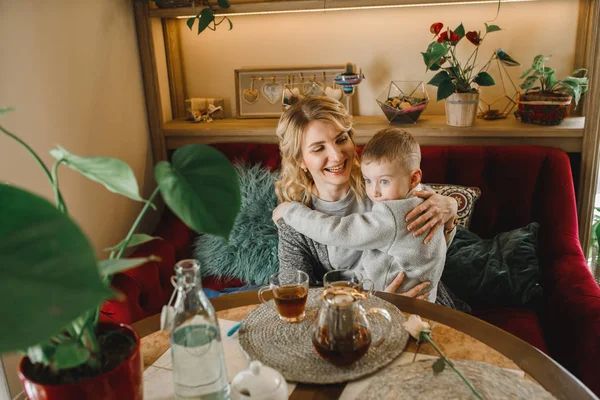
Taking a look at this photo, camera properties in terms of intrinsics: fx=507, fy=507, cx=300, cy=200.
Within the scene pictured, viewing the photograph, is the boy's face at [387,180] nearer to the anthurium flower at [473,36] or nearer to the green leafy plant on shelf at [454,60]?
the green leafy plant on shelf at [454,60]

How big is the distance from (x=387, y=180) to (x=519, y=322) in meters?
0.72

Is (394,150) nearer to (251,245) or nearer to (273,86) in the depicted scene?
(251,245)

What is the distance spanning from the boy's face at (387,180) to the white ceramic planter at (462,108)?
0.78m

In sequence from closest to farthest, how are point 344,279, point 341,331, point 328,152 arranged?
point 341,331, point 344,279, point 328,152

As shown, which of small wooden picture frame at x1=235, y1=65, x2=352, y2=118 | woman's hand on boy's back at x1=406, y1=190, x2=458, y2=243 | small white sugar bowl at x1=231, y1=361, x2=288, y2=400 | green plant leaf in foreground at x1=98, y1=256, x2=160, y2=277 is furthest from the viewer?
small wooden picture frame at x1=235, y1=65, x2=352, y2=118

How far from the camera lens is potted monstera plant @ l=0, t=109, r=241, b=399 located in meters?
0.41

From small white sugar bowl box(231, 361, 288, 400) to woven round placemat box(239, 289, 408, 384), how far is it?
0.57ft

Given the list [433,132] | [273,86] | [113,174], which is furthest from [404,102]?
[113,174]

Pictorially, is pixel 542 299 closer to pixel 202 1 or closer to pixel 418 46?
pixel 418 46

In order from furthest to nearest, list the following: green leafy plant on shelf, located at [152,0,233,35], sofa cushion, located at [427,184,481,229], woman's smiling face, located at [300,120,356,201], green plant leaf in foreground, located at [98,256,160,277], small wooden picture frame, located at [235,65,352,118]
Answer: small wooden picture frame, located at [235,65,352,118] → green leafy plant on shelf, located at [152,0,233,35] → sofa cushion, located at [427,184,481,229] → woman's smiling face, located at [300,120,356,201] → green plant leaf in foreground, located at [98,256,160,277]

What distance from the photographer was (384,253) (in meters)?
1.50

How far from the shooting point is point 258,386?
792 mm

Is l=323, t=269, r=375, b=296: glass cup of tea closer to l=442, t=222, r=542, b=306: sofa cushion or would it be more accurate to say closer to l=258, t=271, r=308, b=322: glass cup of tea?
l=258, t=271, r=308, b=322: glass cup of tea

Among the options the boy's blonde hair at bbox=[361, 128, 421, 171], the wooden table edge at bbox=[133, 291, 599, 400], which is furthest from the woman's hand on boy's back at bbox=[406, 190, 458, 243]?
the wooden table edge at bbox=[133, 291, 599, 400]
